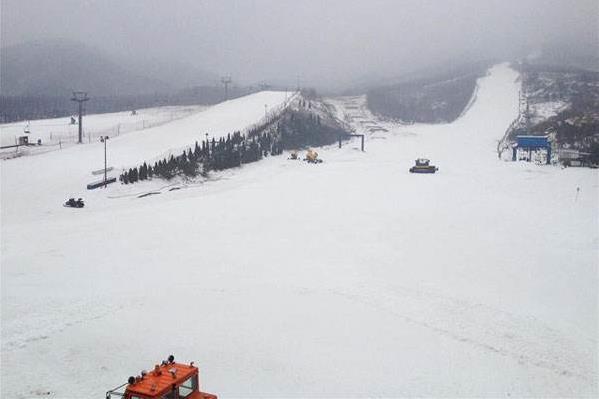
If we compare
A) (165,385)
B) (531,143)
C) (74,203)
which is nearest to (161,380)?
(165,385)

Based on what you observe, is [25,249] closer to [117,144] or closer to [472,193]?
[472,193]

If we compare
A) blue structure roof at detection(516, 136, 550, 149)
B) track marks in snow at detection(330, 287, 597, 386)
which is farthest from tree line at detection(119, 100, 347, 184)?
track marks in snow at detection(330, 287, 597, 386)

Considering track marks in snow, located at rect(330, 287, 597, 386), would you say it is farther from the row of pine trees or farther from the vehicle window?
the row of pine trees

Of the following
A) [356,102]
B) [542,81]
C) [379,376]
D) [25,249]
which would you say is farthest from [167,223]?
[542,81]

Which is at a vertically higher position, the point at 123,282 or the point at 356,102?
the point at 356,102

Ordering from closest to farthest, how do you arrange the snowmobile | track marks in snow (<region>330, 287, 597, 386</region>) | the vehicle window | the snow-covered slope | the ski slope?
the vehicle window < track marks in snow (<region>330, 287, 597, 386</region>) < the snowmobile < the snow-covered slope < the ski slope

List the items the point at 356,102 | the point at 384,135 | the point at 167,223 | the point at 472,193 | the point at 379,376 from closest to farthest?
the point at 379,376 → the point at 167,223 → the point at 472,193 → the point at 384,135 → the point at 356,102
